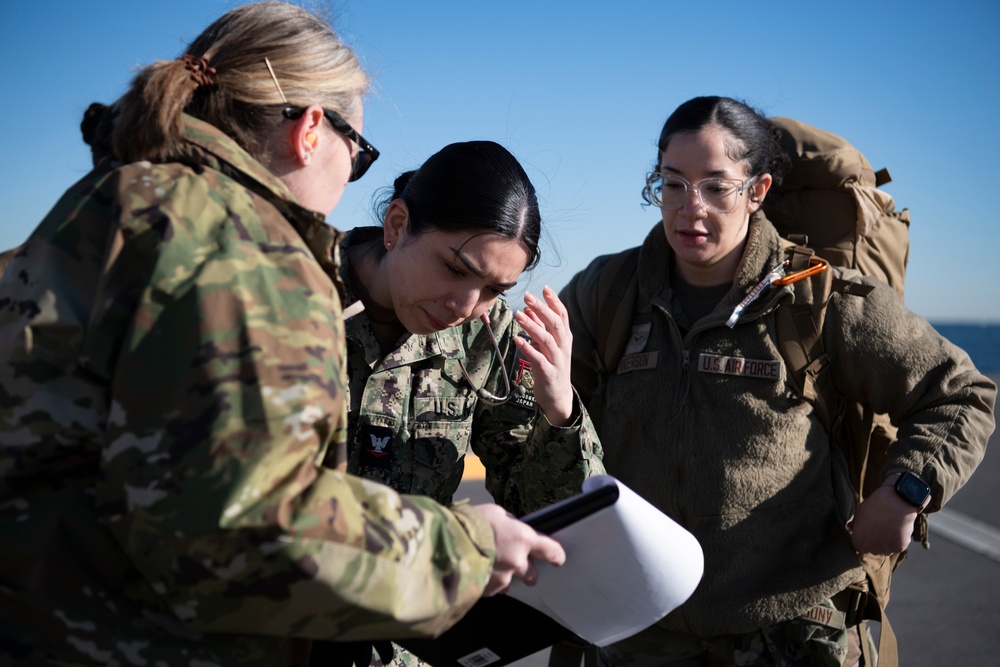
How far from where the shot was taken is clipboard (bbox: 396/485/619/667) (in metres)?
2.09

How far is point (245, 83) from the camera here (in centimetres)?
180

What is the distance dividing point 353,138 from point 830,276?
1869 millimetres

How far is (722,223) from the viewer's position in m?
3.28

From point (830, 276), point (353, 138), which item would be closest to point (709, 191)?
point (830, 276)

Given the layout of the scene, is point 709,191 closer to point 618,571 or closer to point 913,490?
point 913,490

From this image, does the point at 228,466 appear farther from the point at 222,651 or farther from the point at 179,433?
the point at 222,651

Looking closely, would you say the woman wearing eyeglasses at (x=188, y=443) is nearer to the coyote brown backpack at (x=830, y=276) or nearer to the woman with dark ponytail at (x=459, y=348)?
the woman with dark ponytail at (x=459, y=348)

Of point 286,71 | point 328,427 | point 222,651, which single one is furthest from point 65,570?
point 286,71

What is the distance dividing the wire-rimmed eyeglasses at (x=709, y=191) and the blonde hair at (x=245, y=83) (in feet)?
5.27

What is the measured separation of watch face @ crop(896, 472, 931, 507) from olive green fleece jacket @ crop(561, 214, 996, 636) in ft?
0.09

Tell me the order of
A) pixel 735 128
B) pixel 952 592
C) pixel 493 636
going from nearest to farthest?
1. pixel 493 636
2. pixel 735 128
3. pixel 952 592

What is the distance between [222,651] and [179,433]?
0.41m

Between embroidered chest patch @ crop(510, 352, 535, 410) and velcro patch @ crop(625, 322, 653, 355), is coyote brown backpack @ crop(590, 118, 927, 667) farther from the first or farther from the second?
embroidered chest patch @ crop(510, 352, 535, 410)

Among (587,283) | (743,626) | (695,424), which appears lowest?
(743,626)
